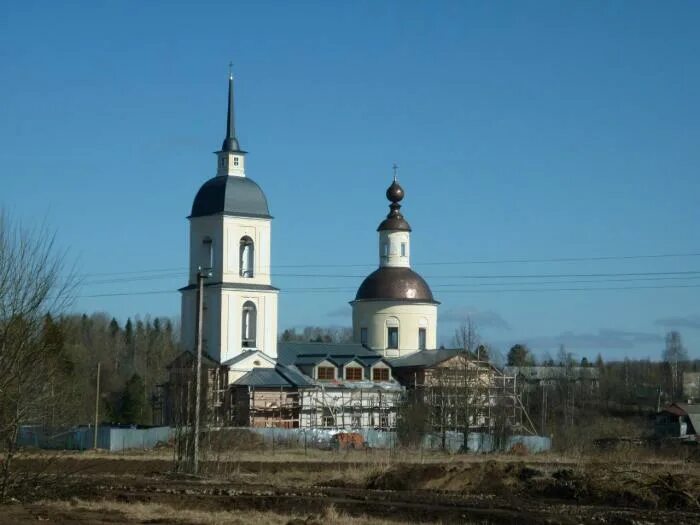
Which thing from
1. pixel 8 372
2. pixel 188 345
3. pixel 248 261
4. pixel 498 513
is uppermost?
pixel 248 261

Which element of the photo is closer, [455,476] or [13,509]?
[13,509]

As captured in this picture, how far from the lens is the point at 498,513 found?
24.8 m

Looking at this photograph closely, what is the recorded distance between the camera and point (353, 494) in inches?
1166

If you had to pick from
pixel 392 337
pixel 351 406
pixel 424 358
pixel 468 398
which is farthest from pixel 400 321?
pixel 468 398

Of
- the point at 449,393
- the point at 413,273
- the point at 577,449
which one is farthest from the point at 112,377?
the point at 577,449

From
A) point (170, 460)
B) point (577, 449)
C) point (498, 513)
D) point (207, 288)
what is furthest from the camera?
point (207, 288)

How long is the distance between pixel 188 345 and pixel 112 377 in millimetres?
37423

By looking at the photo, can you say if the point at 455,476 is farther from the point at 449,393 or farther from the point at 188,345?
the point at 188,345

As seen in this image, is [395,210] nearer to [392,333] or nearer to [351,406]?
[392,333]

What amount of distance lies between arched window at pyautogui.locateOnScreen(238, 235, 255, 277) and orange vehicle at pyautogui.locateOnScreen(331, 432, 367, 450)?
985cm

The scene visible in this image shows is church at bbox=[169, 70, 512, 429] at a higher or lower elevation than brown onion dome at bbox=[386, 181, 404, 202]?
lower

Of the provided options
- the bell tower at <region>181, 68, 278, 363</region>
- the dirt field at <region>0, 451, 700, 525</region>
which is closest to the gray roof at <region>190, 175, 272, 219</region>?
the bell tower at <region>181, 68, 278, 363</region>

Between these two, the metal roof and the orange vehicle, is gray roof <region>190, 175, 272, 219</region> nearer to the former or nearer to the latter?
the metal roof

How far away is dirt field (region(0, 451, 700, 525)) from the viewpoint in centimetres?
2377
